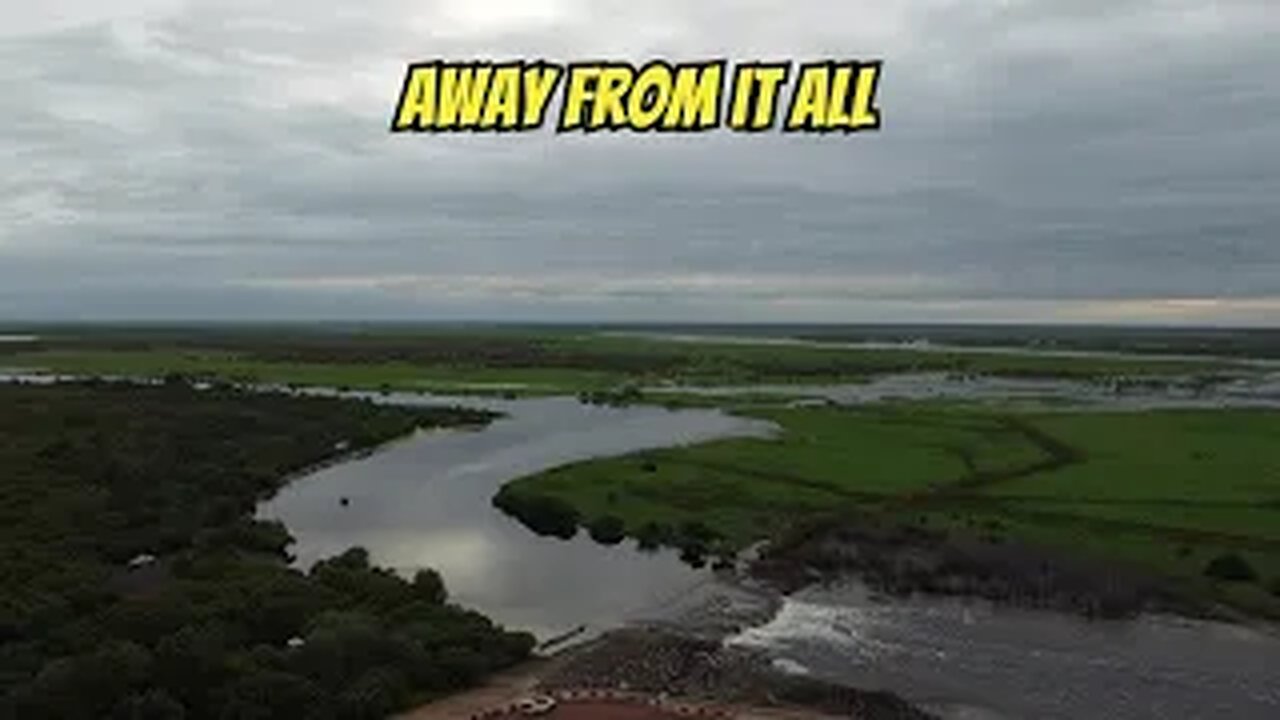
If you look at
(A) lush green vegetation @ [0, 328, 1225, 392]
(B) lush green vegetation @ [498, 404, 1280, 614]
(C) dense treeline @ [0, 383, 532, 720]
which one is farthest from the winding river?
(A) lush green vegetation @ [0, 328, 1225, 392]

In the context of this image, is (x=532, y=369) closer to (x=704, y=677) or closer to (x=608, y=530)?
(x=608, y=530)

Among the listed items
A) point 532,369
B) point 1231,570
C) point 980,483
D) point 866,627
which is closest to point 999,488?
point 980,483

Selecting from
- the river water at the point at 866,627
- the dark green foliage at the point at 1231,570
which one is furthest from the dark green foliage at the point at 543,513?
the dark green foliage at the point at 1231,570

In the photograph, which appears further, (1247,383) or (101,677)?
(1247,383)

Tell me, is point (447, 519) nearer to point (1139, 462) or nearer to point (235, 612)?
point (235, 612)

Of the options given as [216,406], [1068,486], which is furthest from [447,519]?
[216,406]

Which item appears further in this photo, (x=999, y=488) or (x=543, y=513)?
(x=999, y=488)

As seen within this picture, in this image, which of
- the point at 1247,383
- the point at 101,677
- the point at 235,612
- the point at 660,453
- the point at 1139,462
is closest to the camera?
the point at 101,677
